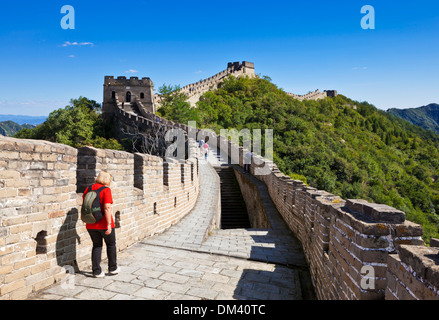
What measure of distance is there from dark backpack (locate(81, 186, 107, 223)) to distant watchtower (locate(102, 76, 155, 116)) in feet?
138

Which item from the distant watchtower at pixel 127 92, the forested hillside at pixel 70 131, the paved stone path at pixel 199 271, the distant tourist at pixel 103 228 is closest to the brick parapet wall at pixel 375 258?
the paved stone path at pixel 199 271

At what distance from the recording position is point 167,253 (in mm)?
5051

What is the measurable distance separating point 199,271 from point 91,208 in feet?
5.60

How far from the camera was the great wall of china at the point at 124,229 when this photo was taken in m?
2.05

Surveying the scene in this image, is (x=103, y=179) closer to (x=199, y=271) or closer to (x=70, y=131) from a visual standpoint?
(x=199, y=271)

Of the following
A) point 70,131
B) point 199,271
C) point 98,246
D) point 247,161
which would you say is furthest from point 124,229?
point 70,131

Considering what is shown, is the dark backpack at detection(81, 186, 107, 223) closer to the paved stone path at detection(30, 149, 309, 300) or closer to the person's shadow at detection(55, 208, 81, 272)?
the person's shadow at detection(55, 208, 81, 272)

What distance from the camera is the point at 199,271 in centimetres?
428

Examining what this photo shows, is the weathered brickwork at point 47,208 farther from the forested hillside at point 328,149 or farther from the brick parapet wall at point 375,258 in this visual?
the forested hillside at point 328,149

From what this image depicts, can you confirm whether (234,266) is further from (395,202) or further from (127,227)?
(395,202)

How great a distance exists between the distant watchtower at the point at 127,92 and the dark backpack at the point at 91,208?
41935 millimetres

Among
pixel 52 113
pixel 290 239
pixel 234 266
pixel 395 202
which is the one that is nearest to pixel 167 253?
pixel 234 266

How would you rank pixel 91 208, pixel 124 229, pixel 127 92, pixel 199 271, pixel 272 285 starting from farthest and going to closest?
pixel 127 92 < pixel 124 229 < pixel 199 271 < pixel 272 285 < pixel 91 208

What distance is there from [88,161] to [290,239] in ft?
14.9
